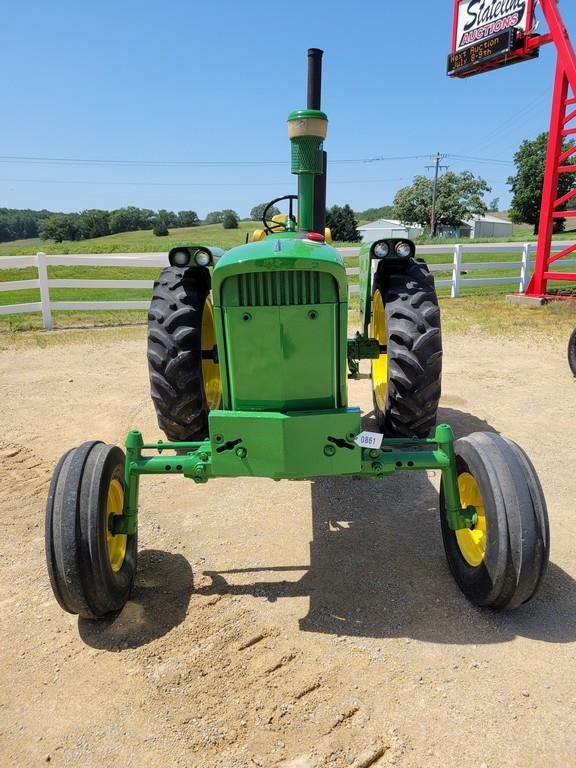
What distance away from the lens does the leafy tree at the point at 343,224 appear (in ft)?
221

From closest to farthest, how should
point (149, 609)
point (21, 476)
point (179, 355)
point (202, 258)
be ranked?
point (149, 609), point (179, 355), point (202, 258), point (21, 476)

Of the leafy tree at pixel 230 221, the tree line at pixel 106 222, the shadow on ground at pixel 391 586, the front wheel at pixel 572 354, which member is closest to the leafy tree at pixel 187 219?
the tree line at pixel 106 222

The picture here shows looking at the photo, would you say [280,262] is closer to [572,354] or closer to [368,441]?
[368,441]

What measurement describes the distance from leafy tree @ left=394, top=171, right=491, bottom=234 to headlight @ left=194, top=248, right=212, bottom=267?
7729 cm

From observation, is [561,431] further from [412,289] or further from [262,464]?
[262,464]

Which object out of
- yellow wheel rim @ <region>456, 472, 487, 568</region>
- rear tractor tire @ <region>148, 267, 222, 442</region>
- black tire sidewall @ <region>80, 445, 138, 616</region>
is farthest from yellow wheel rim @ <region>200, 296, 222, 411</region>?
yellow wheel rim @ <region>456, 472, 487, 568</region>

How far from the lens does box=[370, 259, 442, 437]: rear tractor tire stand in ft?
12.3

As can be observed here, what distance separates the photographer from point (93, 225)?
78.4 m

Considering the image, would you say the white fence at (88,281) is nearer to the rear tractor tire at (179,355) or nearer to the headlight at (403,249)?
the rear tractor tire at (179,355)

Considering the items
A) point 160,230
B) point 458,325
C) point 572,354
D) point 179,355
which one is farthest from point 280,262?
point 160,230

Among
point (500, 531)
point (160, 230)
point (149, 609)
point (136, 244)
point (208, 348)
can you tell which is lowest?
point (149, 609)

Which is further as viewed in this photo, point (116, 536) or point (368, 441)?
point (116, 536)

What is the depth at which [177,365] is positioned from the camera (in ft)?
12.2

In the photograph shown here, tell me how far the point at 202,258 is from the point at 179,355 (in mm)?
650
